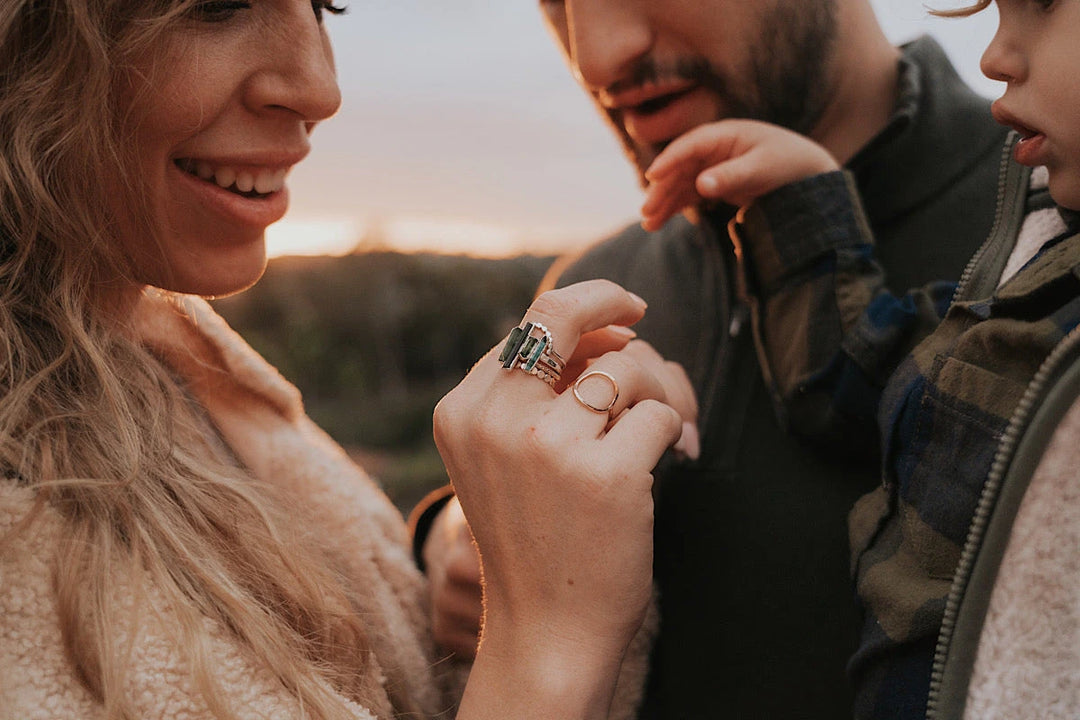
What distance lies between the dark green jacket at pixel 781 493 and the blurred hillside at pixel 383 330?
10.5 meters

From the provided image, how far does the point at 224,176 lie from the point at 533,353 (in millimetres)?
609

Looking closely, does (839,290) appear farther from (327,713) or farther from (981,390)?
(327,713)

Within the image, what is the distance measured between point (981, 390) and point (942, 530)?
0.18m

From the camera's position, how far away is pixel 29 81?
3.50 feet

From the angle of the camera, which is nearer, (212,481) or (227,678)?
(227,678)

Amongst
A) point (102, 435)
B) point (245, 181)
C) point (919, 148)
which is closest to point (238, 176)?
point (245, 181)

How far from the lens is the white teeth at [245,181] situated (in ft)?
4.23

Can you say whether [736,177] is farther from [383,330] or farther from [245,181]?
[383,330]

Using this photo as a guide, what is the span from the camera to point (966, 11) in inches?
42.4

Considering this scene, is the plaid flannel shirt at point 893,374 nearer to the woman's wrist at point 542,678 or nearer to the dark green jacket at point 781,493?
the dark green jacket at point 781,493

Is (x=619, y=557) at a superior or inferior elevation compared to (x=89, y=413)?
inferior

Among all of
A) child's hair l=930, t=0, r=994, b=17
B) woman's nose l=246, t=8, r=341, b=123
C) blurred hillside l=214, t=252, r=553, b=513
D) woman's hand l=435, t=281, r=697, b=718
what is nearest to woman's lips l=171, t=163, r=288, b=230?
woman's nose l=246, t=8, r=341, b=123

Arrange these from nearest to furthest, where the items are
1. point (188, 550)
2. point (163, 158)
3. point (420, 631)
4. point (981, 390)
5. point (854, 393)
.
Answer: point (981, 390)
point (188, 550)
point (163, 158)
point (854, 393)
point (420, 631)

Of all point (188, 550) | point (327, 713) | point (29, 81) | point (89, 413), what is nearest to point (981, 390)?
point (327, 713)
